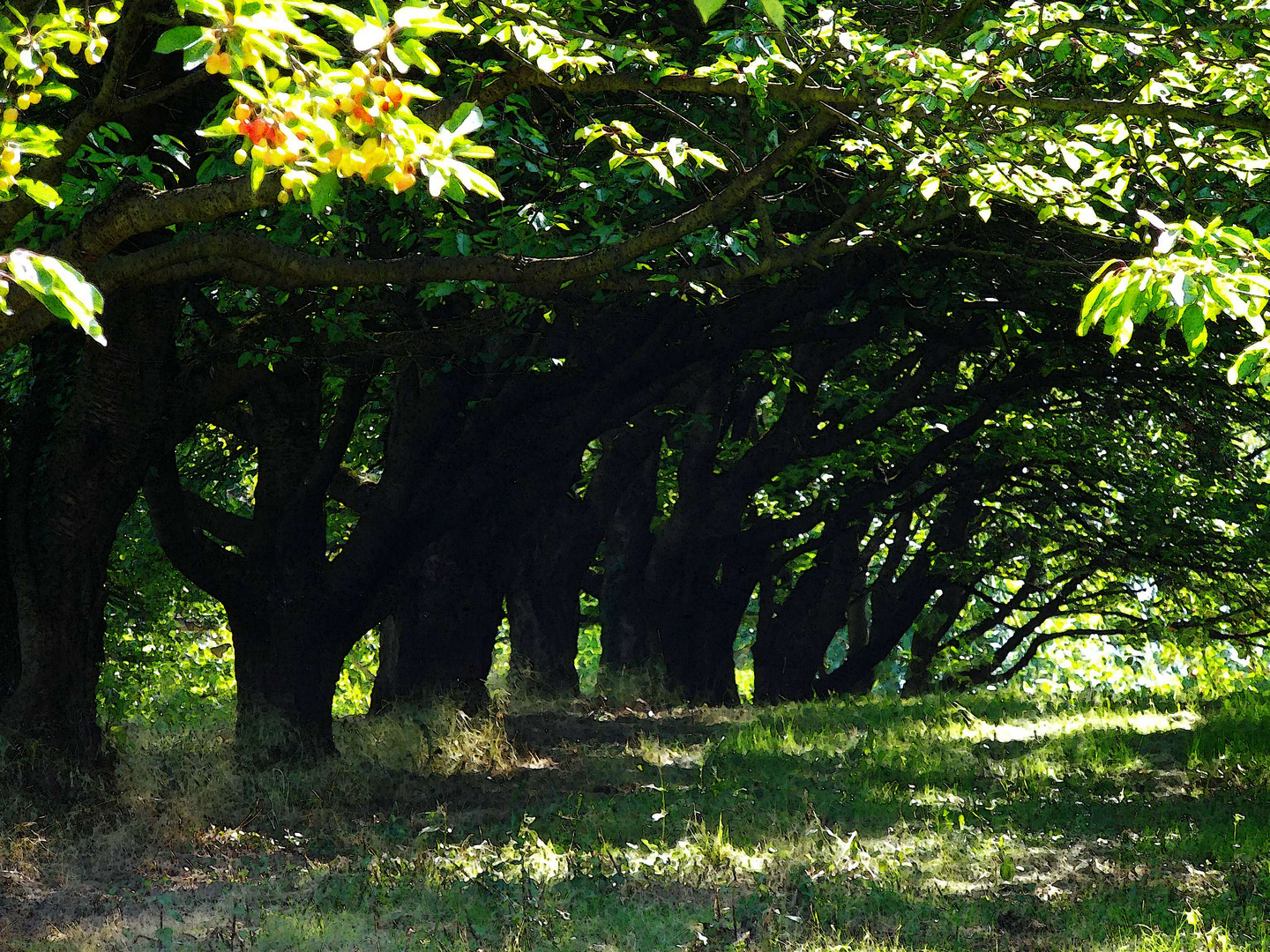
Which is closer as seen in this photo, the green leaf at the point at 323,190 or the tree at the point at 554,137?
the tree at the point at 554,137

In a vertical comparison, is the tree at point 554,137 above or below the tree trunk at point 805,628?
above

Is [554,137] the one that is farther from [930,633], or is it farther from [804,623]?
[930,633]

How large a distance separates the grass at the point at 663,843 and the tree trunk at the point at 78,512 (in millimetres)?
610

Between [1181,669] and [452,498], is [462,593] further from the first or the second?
[1181,669]

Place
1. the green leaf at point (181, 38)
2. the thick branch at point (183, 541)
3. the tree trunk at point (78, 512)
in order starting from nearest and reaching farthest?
the green leaf at point (181, 38), the tree trunk at point (78, 512), the thick branch at point (183, 541)

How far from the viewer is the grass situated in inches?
239

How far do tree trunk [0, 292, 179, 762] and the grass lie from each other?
610mm

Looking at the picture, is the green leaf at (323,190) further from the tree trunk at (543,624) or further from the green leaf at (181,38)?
the tree trunk at (543,624)

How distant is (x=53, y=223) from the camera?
23.6 ft

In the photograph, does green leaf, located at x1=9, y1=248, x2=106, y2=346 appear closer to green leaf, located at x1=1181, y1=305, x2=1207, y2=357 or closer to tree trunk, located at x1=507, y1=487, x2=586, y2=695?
green leaf, located at x1=1181, y1=305, x2=1207, y2=357

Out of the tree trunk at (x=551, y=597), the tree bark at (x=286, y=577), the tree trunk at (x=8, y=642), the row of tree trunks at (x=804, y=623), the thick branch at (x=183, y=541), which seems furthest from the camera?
the row of tree trunks at (x=804, y=623)

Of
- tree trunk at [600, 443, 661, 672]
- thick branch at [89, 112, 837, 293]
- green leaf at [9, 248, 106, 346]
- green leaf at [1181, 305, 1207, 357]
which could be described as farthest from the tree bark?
green leaf at [1181, 305, 1207, 357]

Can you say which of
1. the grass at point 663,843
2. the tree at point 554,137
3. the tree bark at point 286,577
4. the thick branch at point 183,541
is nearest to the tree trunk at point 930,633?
the grass at point 663,843

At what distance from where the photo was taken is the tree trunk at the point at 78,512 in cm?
839
